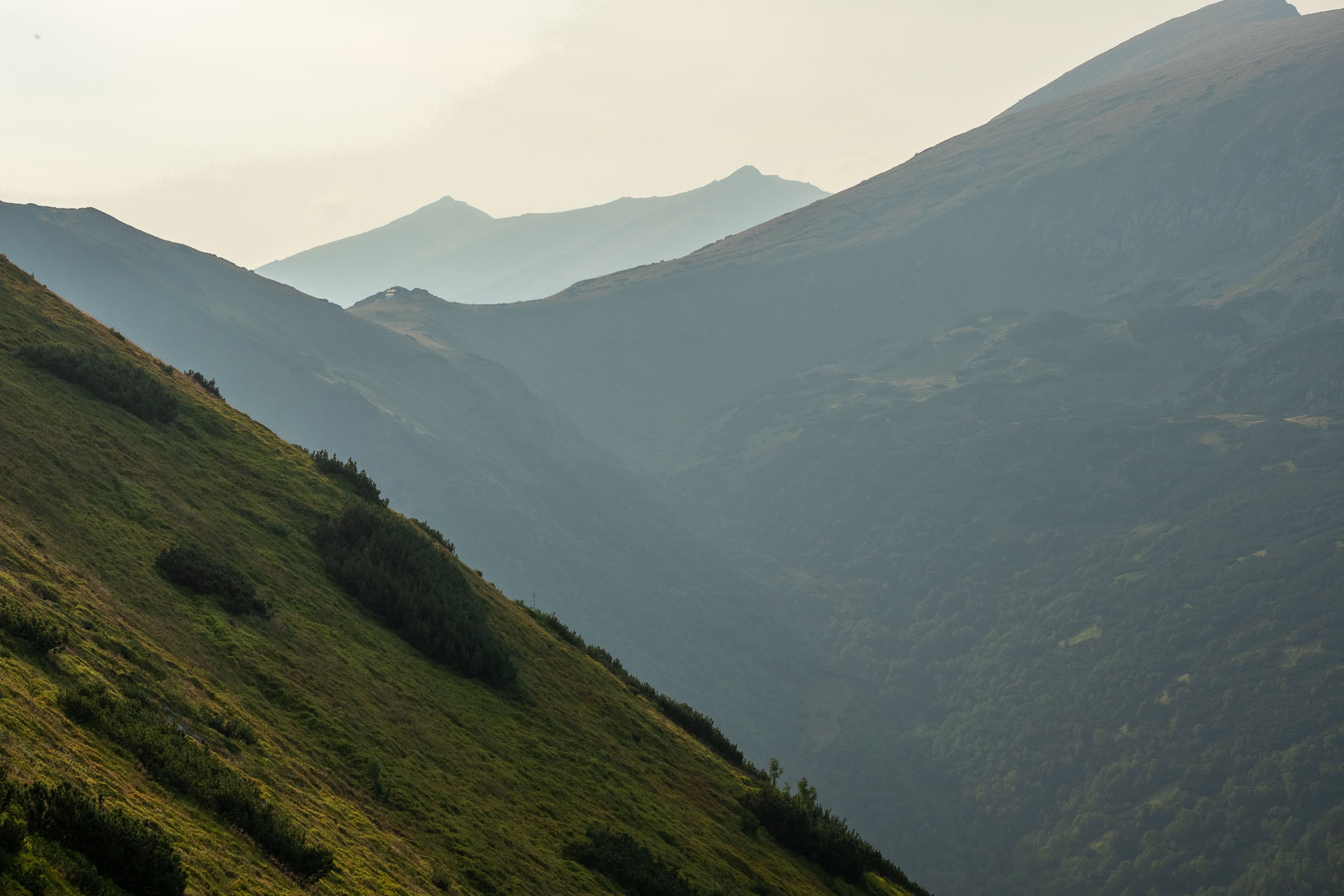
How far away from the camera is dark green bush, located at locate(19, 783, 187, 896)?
700 centimetres

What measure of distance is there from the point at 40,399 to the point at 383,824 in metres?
11.8

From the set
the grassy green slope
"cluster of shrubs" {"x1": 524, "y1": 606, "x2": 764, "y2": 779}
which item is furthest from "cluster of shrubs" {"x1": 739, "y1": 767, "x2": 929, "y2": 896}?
"cluster of shrubs" {"x1": 524, "y1": 606, "x2": 764, "y2": 779}

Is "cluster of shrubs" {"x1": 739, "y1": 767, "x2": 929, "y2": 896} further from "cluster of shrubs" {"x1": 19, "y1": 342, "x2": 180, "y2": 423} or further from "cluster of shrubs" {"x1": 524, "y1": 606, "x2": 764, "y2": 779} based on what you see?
"cluster of shrubs" {"x1": 19, "y1": 342, "x2": 180, "y2": 423}

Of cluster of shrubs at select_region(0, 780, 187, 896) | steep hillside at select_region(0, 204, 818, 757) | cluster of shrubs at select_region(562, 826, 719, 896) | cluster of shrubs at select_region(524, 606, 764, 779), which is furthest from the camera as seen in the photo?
steep hillside at select_region(0, 204, 818, 757)

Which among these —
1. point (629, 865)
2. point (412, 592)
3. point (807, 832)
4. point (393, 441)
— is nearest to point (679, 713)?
point (807, 832)

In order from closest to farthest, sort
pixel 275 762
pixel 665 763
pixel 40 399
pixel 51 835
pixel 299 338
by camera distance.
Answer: pixel 51 835 → pixel 275 762 → pixel 40 399 → pixel 665 763 → pixel 299 338

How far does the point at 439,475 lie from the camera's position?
180500mm

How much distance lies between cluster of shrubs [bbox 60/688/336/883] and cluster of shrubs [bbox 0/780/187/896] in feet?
7.21

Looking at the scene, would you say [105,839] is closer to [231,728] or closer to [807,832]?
[231,728]

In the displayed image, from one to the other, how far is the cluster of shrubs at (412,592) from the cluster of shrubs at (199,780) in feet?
33.9

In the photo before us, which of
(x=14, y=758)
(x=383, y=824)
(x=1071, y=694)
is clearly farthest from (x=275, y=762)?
(x=1071, y=694)

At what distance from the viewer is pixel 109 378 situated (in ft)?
67.5

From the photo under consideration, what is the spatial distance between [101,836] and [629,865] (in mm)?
10500

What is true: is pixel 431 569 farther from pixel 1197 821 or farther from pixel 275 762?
pixel 1197 821
